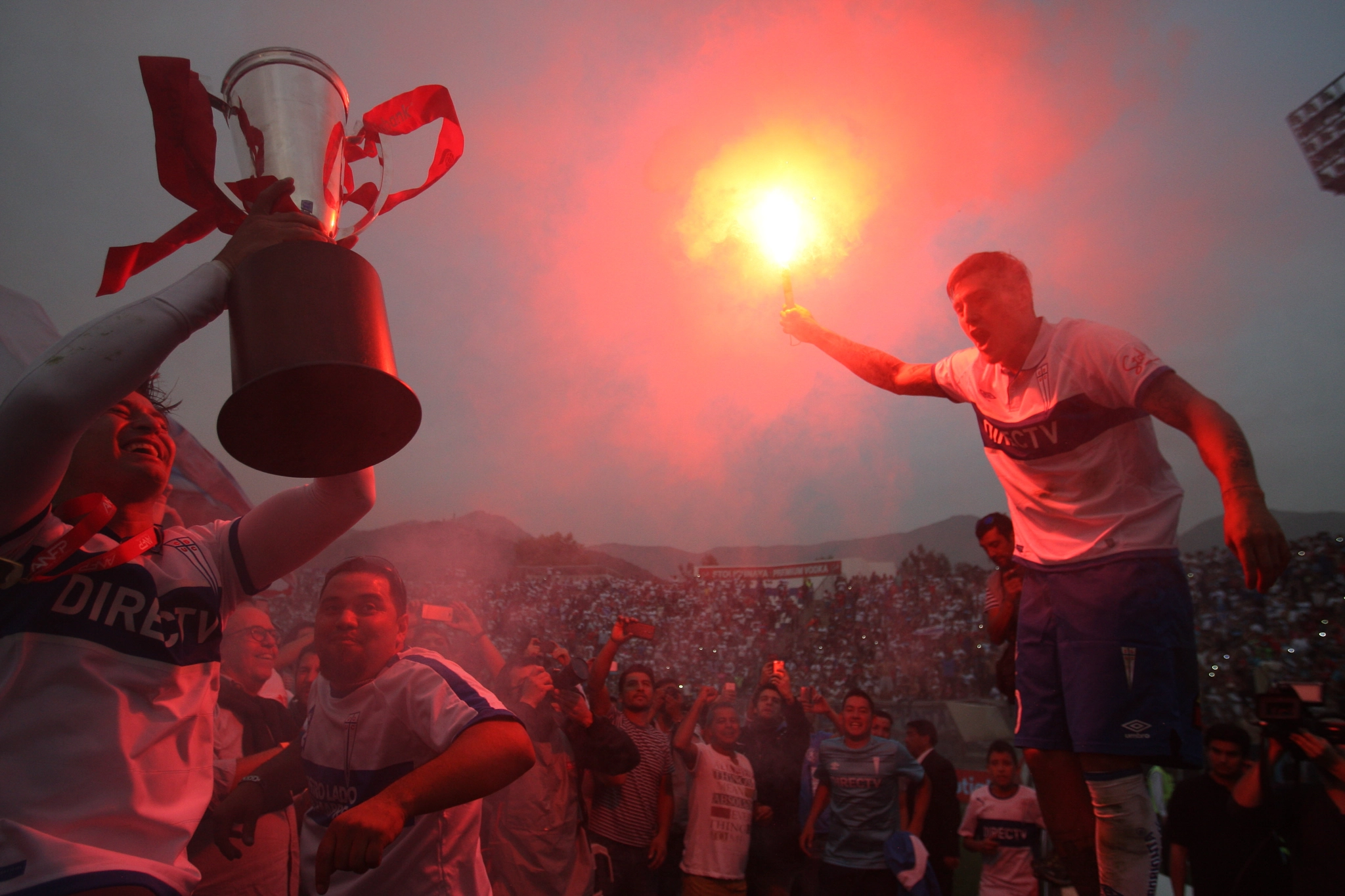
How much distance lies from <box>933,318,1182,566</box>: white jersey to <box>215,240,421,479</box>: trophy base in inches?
72.8

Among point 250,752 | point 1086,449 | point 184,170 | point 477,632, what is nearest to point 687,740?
point 477,632

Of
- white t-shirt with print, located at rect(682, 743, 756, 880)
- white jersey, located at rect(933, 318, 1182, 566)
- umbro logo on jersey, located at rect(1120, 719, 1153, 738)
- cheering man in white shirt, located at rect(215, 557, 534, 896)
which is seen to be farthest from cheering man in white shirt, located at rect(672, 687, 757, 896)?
umbro logo on jersey, located at rect(1120, 719, 1153, 738)

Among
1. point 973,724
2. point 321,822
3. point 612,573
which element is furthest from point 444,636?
point 612,573

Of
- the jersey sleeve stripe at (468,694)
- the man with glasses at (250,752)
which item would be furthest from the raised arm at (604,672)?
the jersey sleeve stripe at (468,694)

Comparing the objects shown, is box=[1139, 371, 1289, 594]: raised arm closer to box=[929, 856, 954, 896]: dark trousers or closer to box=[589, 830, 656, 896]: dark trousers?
box=[589, 830, 656, 896]: dark trousers

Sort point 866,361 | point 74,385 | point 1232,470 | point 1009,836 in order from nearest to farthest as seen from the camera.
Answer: point 74,385, point 1232,470, point 866,361, point 1009,836

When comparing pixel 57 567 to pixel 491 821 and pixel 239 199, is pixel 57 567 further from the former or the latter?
pixel 491 821

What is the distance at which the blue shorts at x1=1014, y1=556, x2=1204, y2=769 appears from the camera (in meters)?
1.98

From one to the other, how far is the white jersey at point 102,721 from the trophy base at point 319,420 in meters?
0.38

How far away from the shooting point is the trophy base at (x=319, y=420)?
1539 millimetres

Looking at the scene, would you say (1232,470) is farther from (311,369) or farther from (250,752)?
(250,752)

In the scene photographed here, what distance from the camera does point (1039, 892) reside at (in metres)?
5.23

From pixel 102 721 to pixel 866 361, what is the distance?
2642mm

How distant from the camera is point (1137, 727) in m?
1.97
